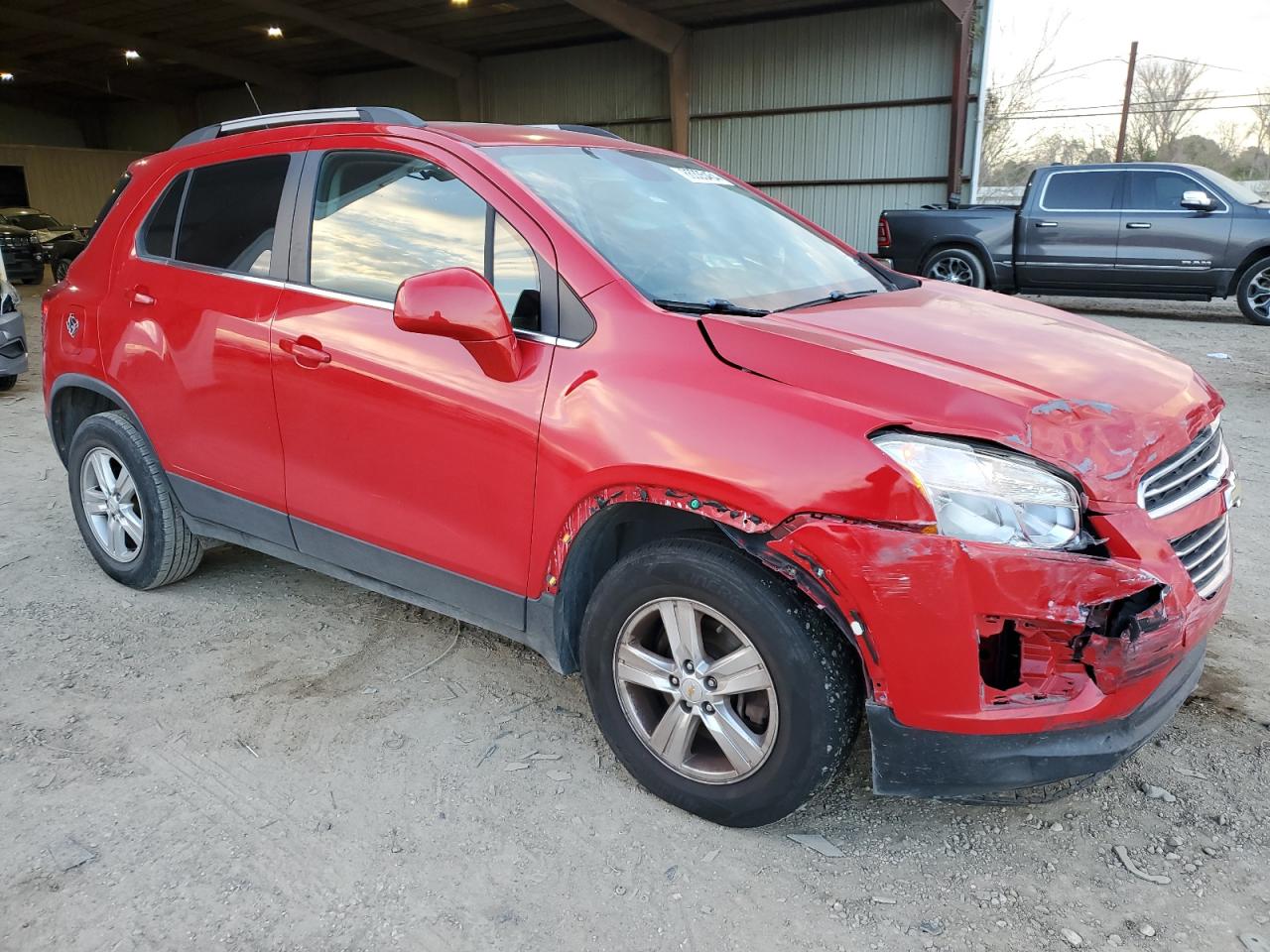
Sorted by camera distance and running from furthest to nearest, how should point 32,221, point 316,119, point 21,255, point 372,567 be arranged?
point 32,221, point 21,255, point 316,119, point 372,567

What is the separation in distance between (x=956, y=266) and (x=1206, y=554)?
37.0 ft

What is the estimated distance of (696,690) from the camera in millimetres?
2422

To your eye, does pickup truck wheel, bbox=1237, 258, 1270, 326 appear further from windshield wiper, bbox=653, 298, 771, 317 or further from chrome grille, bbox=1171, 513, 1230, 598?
windshield wiper, bbox=653, 298, 771, 317

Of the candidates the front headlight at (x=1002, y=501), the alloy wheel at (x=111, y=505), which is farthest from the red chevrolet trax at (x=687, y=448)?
the alloy wheel at (x=111, y=505)

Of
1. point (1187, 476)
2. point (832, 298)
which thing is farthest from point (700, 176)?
point (1187, 476)

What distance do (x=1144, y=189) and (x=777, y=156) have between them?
9086 mm

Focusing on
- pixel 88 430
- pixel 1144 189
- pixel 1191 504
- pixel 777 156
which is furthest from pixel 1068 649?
pixel 777 156

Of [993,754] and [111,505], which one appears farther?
[111,505]

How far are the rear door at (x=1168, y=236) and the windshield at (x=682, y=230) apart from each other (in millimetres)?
9968

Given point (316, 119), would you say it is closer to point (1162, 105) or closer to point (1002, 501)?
point (1002, 501)

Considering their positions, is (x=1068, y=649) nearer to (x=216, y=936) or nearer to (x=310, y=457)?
(x=216, y=936)

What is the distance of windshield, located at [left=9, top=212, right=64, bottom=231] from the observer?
780 inches

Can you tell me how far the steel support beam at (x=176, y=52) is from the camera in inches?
852

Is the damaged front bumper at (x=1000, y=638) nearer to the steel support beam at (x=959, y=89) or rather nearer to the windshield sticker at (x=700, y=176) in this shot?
the windshield sticker at (x=700, y=176)
